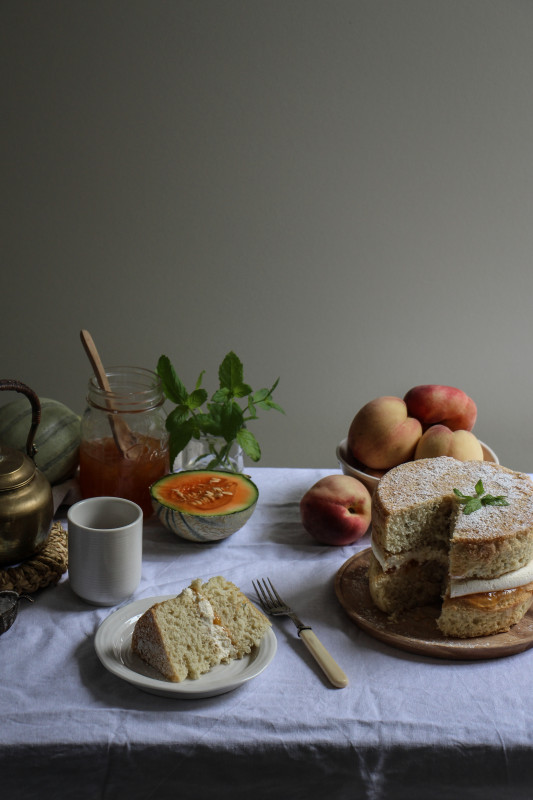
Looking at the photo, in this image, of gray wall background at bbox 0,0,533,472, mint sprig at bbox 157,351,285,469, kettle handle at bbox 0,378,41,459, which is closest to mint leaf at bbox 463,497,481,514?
mint sprig at bbox 157,351,285,469

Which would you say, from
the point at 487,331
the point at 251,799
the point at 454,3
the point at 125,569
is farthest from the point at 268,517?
the point at 454,3

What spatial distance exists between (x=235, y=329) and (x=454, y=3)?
63.1 inches

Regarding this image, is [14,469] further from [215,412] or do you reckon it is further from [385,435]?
[385,435]

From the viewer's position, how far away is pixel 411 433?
1664 millimetres

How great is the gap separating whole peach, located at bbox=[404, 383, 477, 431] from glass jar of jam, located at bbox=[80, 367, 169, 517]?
0.61m

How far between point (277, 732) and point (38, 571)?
0.55 metres

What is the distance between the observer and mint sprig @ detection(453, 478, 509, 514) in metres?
1.28

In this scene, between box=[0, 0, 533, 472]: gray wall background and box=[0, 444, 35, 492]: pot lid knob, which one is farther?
box=[0, 0, 533, 472]: gray wall background

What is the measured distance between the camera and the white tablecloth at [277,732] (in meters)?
1.00

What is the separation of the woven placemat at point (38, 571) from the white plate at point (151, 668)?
0.18 m

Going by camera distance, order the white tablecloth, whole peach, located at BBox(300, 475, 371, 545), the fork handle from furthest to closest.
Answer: whole peach, located at BBox(300, 475, 371, 545) < the fork handle < the white tablecloth

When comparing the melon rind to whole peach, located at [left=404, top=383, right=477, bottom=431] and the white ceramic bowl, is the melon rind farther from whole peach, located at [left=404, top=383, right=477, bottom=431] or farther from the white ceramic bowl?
whole peach, located at [left=404, top=383, right=477, bottom=431]

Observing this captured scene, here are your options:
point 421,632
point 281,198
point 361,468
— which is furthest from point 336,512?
point 281,198

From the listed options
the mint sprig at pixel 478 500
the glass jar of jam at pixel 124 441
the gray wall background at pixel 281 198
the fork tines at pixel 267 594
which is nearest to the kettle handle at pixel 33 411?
the glass jar of jam at pixel 124 441
